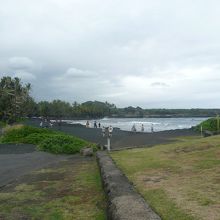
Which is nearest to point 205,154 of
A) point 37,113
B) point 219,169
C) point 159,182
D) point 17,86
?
point 219,169

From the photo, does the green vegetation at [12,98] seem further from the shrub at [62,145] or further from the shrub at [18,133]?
the shrub at [62,145]

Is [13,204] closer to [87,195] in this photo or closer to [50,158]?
[87,195]

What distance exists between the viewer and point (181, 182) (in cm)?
1016

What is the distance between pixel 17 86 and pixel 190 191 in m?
67.1

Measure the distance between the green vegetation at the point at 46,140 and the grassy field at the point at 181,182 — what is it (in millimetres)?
8250

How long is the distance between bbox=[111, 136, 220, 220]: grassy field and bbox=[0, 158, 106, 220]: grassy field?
1.13 meters

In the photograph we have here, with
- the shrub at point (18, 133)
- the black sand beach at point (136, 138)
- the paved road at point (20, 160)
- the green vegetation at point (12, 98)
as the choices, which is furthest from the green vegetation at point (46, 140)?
the green vegetation at point (12, 98)

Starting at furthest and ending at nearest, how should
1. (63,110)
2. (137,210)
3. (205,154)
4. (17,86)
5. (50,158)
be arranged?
1. (63,110)
2. (17,86)
3. (50,158)
4. (205,154)
5. (137,210)

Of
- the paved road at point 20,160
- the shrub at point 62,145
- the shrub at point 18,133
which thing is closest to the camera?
the paved road at point 20,160

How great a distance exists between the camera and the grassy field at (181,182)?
7.38 m

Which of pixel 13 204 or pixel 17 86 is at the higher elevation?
pixel 17 86

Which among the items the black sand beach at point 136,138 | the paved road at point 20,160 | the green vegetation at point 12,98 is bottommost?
the paved road at point 20,160

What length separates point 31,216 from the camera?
843cm

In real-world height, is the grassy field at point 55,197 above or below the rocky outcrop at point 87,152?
below
